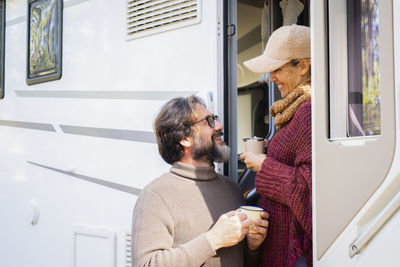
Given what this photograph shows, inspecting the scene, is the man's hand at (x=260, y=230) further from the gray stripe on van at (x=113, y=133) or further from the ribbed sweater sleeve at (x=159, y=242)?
the gray stripe on van at (x=113, y=133)

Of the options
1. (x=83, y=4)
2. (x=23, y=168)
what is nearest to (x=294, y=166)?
(x=83, y=4)

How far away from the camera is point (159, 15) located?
2.42 m

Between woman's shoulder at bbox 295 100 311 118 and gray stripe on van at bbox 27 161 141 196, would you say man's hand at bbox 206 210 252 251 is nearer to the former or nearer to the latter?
woman's shoulder at bbox 295 100 311 118

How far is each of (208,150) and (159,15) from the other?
2.99 ft

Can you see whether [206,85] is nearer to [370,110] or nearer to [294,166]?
[294,166]

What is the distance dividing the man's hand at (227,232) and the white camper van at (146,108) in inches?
13.7

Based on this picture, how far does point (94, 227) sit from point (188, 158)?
1.01m

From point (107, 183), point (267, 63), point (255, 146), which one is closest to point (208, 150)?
point (255, 146)

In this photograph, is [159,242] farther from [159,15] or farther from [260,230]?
[159,15]

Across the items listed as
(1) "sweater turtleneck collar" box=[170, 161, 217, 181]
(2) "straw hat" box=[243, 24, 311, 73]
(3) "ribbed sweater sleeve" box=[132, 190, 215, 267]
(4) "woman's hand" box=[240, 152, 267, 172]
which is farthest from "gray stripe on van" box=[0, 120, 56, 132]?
(2) "straw hat" box=[243, 24, 311, 73]

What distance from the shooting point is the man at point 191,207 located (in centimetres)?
166

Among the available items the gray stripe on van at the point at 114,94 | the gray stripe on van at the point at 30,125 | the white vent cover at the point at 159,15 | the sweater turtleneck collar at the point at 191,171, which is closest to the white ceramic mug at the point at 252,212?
the sweater turtleneck collar at the point at 191,171

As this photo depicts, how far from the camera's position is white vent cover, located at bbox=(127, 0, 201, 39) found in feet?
7.45

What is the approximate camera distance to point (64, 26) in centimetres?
300
